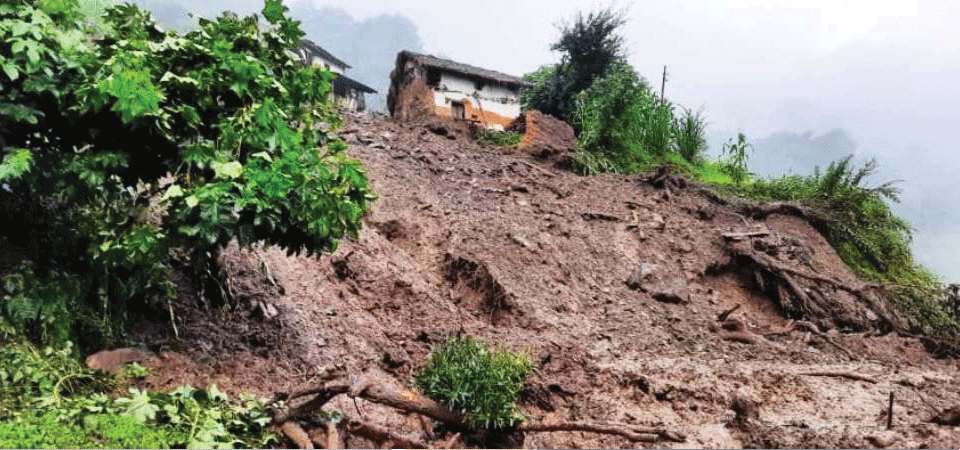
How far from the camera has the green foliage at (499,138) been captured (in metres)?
16.2

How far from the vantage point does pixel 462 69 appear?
2948cm

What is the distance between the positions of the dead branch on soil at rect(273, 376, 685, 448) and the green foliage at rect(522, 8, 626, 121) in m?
15.6

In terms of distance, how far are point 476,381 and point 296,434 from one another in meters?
1.65

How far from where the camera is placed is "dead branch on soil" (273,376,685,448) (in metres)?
4.39

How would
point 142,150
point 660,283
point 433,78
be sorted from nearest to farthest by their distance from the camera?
point 142,150 < point 660,283 < point 433,78

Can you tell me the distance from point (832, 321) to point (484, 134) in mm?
9066

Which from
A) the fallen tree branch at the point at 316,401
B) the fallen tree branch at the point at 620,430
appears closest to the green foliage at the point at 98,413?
the fallen tree branch at the point at 316,401

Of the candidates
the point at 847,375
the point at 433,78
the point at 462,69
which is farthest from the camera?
the point at 462,69

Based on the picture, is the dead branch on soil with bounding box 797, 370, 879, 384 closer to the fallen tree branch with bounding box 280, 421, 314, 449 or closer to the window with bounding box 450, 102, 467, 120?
the fallen tree branch with bounding box 280, 421, 314, 449

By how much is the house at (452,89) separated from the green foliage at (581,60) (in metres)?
7.29

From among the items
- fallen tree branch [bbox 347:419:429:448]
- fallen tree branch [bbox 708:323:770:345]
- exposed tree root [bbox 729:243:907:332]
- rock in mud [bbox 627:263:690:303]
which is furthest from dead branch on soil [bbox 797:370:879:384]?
fallen tree branch [bbox 347:419:429:448]

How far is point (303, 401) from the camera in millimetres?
4453

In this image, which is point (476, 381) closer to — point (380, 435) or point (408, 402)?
point (408, 402)

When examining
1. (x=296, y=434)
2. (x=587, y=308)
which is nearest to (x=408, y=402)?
(x=296, y=434)
